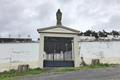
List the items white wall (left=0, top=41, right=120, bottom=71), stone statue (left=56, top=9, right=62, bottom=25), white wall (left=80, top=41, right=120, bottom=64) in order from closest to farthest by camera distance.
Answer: white wall (left=0, top=41, right=120, bottom=71) → white wall (left=80, top=41, right=120, bottom=64) → stone statue (left=56, top=9, right=62, bottom=25)

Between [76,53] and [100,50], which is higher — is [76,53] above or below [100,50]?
below

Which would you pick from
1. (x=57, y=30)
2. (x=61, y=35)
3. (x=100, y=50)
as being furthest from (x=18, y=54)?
(x=100, y=50)

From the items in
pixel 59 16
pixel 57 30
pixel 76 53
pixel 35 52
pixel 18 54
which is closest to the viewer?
pixel 18 54

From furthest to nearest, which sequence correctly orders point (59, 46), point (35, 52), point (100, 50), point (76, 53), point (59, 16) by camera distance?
point (59, 16) < point (59, 46) < point (100, 50) < point (76, 53) < point (35, 52)

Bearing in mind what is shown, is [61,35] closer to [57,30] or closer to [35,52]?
[57,30]

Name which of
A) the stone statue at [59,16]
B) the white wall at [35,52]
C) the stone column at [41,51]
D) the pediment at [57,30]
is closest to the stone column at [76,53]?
the white wall at [35,52]

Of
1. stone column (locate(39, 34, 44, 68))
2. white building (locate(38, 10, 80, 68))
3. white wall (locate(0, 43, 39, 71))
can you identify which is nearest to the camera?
white wall (locate(0, 43, 39, 71))

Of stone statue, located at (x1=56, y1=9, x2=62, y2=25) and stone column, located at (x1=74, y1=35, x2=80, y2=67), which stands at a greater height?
stone statue, located at (x1=56, y1=9, x2=62, y2=25)

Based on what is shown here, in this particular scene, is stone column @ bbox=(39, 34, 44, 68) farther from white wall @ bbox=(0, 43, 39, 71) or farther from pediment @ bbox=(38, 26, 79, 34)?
pediment @ bbox=(38, 26, 79, 34)

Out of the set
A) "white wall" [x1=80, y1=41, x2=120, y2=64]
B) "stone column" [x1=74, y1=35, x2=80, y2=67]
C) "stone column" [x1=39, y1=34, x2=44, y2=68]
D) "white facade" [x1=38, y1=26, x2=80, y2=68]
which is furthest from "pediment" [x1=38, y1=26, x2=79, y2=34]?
"white wall" [x1=80, y1=41, x2=120, y2=64]

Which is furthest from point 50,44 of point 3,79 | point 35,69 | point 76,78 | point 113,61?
point 76,78

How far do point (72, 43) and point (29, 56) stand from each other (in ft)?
13.4

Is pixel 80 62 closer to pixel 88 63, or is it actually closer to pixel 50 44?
pixel 88 63

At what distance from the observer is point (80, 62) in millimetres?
30547
